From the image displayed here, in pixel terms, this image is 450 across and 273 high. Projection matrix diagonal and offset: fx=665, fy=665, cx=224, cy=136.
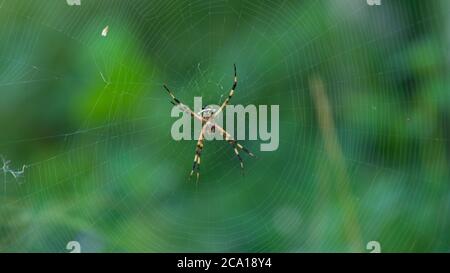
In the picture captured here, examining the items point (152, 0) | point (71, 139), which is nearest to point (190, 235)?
point (71, 139)

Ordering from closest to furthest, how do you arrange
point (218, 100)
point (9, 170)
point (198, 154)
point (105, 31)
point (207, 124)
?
point (9, 170), point (105, 31), point (198, 154), point (218, 100), point (207, 124)

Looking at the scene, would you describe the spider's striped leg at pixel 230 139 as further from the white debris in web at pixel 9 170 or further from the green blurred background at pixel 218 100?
the white debris in web at pixel 9 170

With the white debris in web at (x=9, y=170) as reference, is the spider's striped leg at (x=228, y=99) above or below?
above

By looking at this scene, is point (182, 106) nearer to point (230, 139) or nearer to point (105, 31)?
point (230, 139)

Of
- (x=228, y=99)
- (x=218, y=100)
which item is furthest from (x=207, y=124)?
(x=228, y=99)

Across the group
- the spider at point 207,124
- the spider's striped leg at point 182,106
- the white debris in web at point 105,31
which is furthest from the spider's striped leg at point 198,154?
the white debris in web at point 105,31

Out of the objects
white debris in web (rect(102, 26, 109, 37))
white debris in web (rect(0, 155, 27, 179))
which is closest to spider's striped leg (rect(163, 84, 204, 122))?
white debris in web (rect(102, 26, 109, 37))

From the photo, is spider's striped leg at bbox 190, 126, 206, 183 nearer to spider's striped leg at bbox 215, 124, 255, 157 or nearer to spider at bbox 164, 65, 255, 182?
spider at bbox 164, 65, 255, 182

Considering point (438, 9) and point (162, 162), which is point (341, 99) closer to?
point (438, 9)

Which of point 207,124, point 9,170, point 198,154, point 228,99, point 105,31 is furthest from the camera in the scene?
point 207,124
